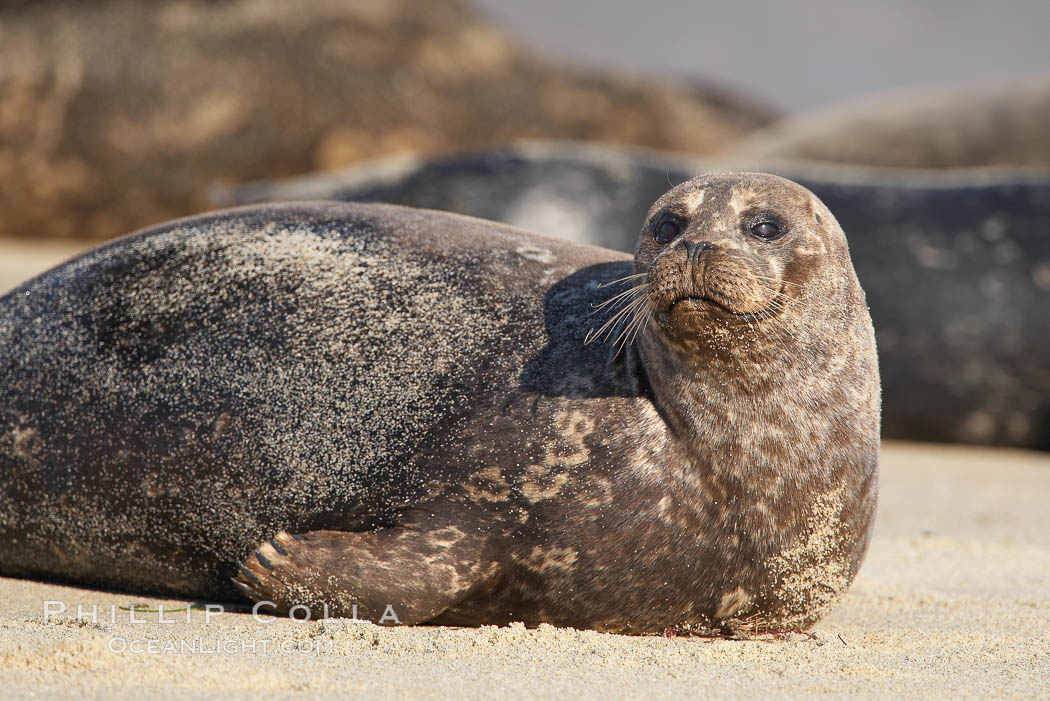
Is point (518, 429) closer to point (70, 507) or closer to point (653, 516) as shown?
point (653, 516)

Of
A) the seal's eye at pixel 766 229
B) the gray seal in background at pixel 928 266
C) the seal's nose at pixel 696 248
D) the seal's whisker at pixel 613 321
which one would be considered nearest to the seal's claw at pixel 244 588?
the seal's whisker at pixel 613 321

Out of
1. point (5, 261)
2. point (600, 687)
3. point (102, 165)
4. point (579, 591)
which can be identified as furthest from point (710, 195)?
point (102, 165)

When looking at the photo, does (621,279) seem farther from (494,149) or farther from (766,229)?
(494,149)

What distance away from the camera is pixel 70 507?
3.24 metres

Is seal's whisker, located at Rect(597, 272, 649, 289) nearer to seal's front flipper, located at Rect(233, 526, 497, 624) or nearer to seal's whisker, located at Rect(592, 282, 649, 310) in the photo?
seal's whisker, located at Rect(592, 282, 649, 310)

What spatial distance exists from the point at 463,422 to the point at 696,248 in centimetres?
70

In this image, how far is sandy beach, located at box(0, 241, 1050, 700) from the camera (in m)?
2.26

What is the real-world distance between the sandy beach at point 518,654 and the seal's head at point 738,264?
2.41 feet

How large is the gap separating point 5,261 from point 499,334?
21.0 feet

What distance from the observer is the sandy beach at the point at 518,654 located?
2264 millimetres

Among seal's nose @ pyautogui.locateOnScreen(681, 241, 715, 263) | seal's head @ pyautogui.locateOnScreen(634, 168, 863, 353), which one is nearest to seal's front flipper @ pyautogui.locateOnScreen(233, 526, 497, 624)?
seal's head @ pyautogui.locateOnScreen(634, 168, 863, 353)

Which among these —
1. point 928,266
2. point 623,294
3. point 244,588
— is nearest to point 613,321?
point 623,294

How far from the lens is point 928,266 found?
6484 mm

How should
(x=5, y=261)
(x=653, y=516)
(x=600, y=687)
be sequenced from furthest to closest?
1. (x=5, y=261)
2. (x=653, y=516)
3. (x=600, y=687)
